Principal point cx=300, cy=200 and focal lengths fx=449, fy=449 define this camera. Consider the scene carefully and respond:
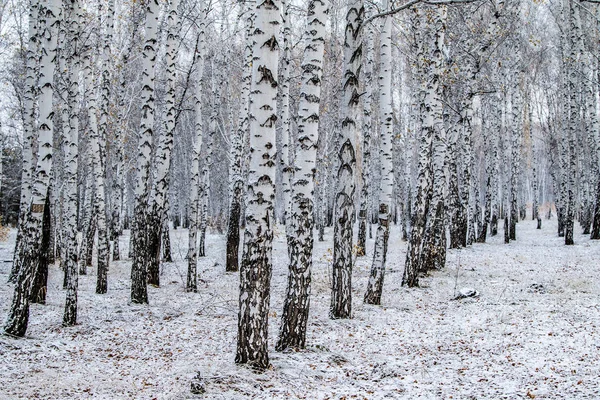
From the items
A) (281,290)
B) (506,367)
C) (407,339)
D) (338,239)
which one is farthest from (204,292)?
(506,367)

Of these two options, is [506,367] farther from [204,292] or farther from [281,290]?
[204,292]

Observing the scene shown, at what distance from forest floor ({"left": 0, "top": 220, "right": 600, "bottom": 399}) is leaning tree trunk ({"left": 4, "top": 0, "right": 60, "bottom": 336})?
0.48 m

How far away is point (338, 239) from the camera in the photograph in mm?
8469

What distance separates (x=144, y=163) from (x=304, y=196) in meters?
4.88

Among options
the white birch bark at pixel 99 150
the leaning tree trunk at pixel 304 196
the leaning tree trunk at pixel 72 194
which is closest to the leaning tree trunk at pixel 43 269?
the white birch bark at pixel 99 150

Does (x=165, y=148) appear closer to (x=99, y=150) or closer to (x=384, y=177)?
(x=99, y=150)

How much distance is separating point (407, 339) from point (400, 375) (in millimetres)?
1814

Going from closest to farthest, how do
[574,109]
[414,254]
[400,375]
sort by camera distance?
[400,375], [414,254], [574,109]

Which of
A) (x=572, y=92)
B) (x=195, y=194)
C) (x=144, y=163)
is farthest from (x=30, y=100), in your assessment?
(x=572, y=92)

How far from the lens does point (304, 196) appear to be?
7.08m

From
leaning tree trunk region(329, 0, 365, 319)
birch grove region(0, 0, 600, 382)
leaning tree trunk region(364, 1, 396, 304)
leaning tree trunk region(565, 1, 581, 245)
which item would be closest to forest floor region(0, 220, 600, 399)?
birch grove region(0, 0, 600, 382)

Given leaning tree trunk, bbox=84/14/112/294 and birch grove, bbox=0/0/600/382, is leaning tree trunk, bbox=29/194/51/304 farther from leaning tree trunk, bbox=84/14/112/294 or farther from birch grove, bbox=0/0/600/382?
leaning tree trunk, bbox=84/14/112/294

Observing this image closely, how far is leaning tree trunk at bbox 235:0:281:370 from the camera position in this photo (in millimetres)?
5926

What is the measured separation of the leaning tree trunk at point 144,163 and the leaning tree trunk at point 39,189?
2.52 metres
